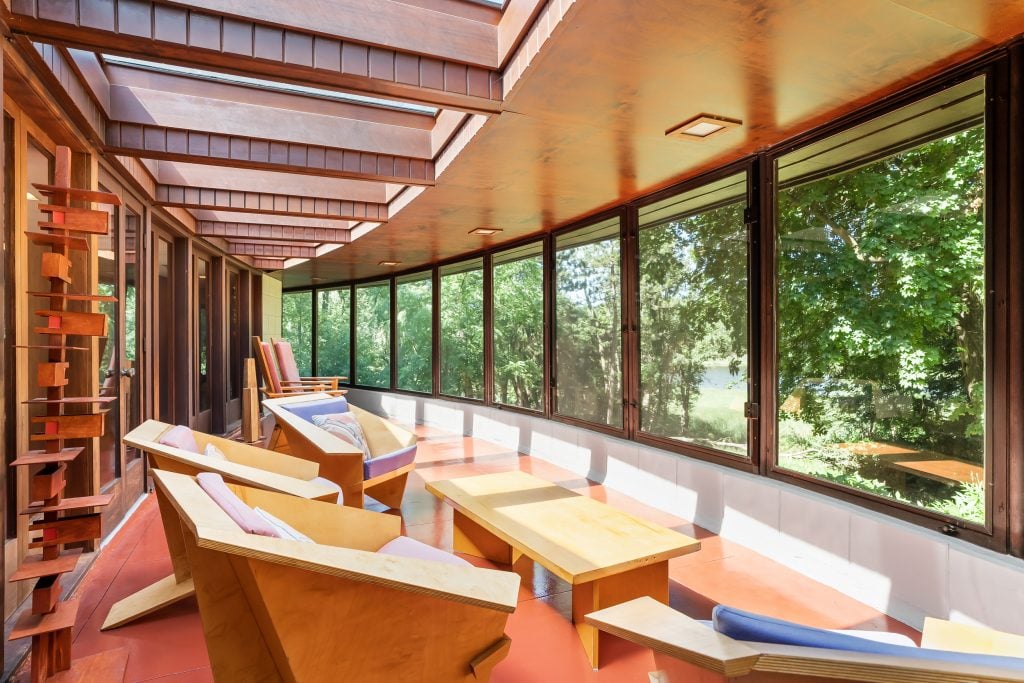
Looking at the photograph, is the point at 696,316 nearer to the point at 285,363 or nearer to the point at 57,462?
the point at 57,462

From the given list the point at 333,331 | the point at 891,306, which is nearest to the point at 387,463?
the point at 891,306

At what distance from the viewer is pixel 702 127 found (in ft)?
10.2

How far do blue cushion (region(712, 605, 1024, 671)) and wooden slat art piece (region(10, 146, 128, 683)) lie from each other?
6.66 feet

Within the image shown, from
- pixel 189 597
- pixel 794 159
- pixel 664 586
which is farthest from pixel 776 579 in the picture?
pixel 189 597

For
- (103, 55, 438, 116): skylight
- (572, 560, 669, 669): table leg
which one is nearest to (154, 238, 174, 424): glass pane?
(103, 55, 438, 116): skylight

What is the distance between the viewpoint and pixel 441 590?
4.16 ft

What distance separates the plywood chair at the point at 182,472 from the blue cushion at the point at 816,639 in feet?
5.51

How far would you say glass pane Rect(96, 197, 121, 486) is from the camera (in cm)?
346

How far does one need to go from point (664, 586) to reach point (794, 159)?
96.9 inches

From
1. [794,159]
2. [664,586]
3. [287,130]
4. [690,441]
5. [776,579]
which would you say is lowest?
[776,579]

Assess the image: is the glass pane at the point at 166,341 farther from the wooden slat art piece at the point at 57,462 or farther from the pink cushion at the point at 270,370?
the wooden slat art piece at the point at 57,462

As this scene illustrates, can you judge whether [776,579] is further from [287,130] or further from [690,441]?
[287,130]

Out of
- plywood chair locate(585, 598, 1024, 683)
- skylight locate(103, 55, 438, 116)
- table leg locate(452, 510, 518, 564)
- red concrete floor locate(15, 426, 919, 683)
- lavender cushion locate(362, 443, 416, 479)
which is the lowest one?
red concrete floor locate(15, 426, 919, 683)

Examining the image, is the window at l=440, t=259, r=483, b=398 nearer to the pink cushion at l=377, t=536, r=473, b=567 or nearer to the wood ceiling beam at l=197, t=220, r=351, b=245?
the wood ceiling beam at l=197, t=220, r=351, b=245
